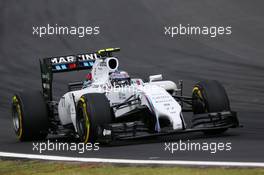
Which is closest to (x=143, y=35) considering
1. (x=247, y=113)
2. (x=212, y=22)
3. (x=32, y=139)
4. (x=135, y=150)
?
(x=212, y=22)

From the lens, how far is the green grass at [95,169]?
11242 millimetres

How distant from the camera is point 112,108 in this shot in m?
15.7

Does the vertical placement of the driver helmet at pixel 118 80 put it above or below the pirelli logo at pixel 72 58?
below

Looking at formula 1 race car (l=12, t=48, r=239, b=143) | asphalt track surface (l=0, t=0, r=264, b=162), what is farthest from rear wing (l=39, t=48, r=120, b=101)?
asphalt track surface (l=0, t=0, r=264, b=162)

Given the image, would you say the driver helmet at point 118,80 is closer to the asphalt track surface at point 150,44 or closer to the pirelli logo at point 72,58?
the pirelli logo at point 72,58

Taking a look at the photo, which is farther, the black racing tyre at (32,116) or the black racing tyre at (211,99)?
the black racing tyre at (32,116)

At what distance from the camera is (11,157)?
14047 millimetres

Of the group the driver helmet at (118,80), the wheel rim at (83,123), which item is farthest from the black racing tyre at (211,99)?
the wheel rim at (83,123)

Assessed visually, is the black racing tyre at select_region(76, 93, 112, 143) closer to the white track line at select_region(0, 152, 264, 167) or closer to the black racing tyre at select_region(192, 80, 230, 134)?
the white track line at select_region(0, 152, 264, 167)

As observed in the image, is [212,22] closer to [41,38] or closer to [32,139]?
[41,38]

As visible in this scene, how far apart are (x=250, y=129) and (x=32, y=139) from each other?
4.01 meters

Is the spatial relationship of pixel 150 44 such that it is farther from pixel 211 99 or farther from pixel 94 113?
pixel 94 113

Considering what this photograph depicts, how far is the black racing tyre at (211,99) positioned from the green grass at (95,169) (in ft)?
12.6

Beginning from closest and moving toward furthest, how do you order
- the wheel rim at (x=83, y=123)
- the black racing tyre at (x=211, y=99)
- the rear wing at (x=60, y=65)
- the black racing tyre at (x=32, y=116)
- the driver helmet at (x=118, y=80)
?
1. the wheel rim at (x=83, y=123)
2. the black racing tyre at (x=211, y=99)
3. the driver helmet at (x=118, y=80)
4. the black racing tyre at (x=32, y=116)
5. the rear wing at (x=60, y=65)
